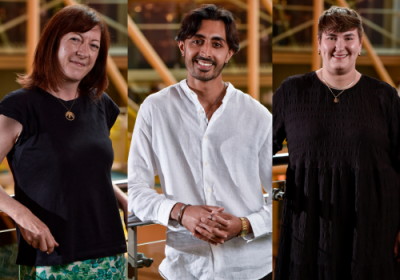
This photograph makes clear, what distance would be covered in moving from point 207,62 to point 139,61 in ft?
0.88

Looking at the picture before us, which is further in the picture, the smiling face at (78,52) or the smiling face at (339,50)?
the smiling face at (339,50)

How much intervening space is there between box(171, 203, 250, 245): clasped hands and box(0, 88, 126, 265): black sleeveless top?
0.31 meters

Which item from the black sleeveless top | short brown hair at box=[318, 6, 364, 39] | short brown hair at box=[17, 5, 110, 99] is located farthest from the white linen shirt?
short brown hair at box=[318, 6, 364, 39]

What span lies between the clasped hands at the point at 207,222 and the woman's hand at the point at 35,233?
1.49ft

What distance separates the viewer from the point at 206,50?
1.51 metres

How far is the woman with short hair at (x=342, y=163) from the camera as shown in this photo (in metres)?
1.65

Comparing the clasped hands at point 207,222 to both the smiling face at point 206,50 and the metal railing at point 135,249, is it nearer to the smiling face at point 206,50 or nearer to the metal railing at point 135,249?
the metal railing at point 135,249

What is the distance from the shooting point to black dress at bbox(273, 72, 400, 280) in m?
1.65

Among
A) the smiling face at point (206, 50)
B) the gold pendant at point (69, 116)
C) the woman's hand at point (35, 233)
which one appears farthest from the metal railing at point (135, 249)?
the smiling face at point (206, 50)

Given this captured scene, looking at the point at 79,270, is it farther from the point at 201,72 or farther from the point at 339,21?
the point at 339,21

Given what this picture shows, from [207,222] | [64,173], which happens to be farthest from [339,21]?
[64,173]

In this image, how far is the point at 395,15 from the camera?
183 centimetres

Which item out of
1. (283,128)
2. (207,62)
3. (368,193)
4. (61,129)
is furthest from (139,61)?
(368,193)

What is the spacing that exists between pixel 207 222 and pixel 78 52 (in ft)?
2.59
